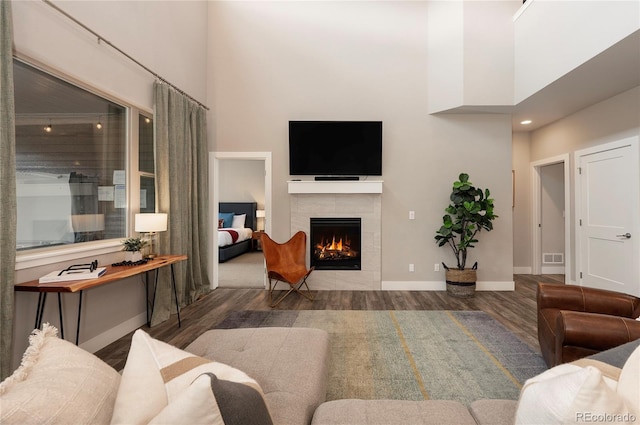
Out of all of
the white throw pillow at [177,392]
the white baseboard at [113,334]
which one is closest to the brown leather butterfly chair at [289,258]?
the white baseboard at [113,334]

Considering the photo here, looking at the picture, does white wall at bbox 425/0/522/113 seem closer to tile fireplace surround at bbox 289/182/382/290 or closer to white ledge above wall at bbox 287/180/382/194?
Result: white ledge above wall at bbox 287/180/382/194

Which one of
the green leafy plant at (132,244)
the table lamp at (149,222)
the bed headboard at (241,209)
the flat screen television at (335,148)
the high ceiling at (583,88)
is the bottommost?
the green leafy plant at (132,244)

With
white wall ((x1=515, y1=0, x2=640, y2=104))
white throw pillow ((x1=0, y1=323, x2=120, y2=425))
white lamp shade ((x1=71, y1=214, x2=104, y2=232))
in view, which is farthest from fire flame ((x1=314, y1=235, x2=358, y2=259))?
white throw pillow ((x1=0, y1=323, x2=120, y2=425))

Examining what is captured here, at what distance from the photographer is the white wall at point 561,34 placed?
279cm

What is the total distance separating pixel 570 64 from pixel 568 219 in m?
2.56

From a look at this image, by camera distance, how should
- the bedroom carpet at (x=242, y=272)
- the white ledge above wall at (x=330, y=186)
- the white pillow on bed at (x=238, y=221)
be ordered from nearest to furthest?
the white ledge above wall at (x=330, y=186) < the bedroom carpet at (x=242, y=272) < the white pillow on bed at (x=238, y=221)

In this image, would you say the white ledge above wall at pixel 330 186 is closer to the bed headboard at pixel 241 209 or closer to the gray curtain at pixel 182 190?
the gray curtain at pixel 182 190

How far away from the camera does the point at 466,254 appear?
4668mm

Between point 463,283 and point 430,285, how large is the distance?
504 millimetres

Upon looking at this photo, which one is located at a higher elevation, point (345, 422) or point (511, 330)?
point (345, 422)

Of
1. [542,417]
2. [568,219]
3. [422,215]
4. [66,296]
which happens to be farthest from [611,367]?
[568,219]

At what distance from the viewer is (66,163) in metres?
2.56

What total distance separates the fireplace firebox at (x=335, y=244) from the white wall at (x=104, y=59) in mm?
2456

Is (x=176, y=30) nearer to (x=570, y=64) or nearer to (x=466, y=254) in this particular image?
(x=570, y=64)
